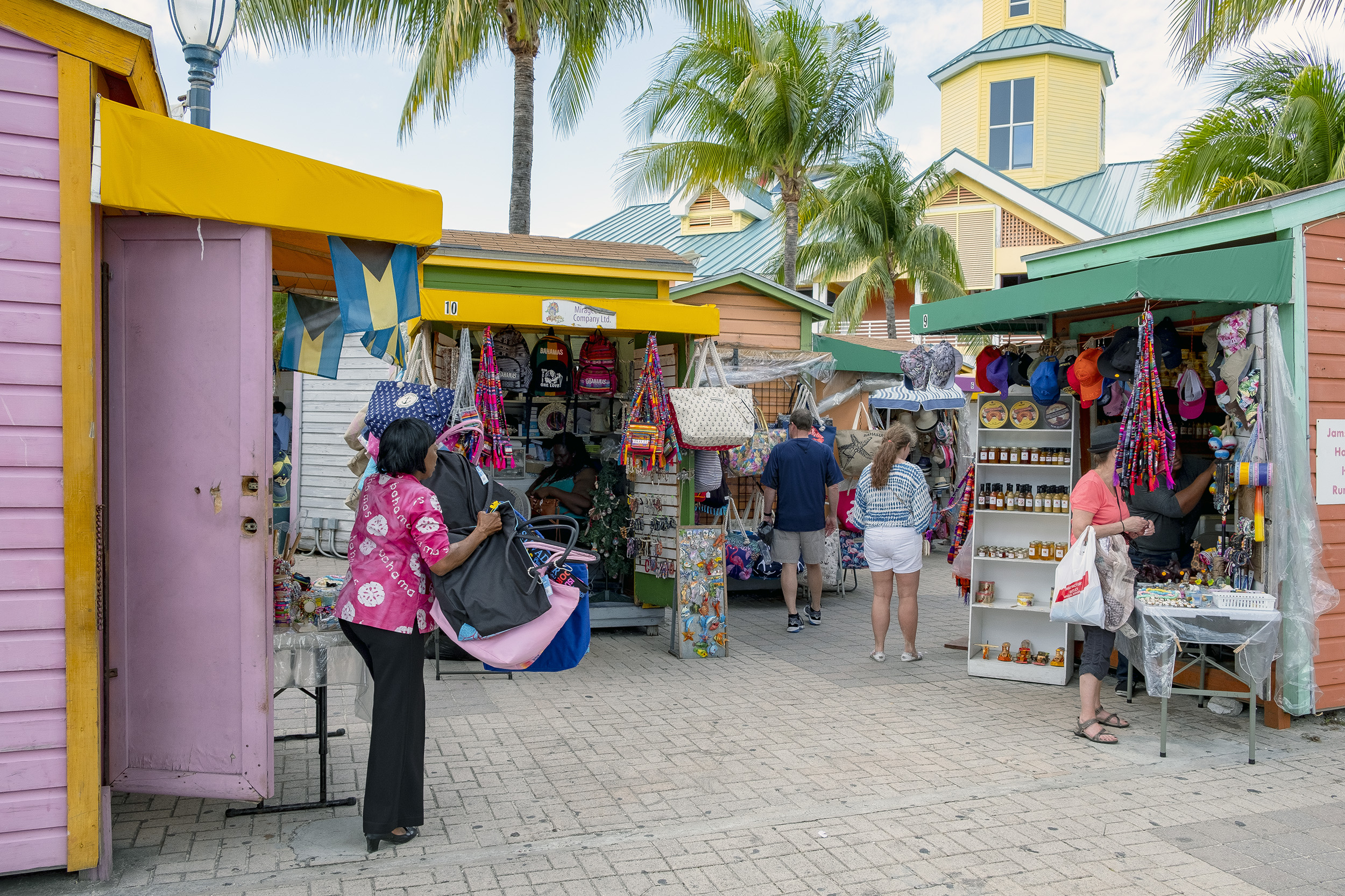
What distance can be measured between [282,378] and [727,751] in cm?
1214

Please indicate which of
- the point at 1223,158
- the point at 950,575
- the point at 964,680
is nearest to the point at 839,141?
the point at 1223,158

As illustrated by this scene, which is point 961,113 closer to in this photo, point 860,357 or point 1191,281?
point 860,357

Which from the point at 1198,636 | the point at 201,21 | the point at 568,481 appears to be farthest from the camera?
the point at 568,481

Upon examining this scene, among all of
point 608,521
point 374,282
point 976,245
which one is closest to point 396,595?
point 374,282

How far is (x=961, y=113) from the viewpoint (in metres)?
24.8

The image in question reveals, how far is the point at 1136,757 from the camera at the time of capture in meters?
5.37

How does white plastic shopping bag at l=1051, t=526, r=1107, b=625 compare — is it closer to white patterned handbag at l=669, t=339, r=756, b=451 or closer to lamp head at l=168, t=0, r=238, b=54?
white patterned handbag at l=669, t=339, r=756, b=451

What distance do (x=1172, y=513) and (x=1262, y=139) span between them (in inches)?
332

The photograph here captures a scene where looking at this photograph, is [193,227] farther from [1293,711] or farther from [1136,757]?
[1293,711]

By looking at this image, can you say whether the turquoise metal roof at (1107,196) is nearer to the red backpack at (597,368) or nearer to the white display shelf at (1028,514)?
the white display shelf at (1028,514)

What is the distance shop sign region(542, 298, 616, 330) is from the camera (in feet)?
23.4

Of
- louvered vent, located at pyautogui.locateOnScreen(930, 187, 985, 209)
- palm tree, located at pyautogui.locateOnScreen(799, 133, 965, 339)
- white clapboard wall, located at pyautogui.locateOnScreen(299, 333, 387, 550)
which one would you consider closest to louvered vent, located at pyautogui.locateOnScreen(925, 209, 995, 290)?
louvered vent, located at pyautogui.locateOnScreen(930, 187, 985, 209)

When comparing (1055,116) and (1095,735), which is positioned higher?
(1055,116)

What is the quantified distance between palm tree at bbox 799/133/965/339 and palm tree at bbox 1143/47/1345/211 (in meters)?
6.20
